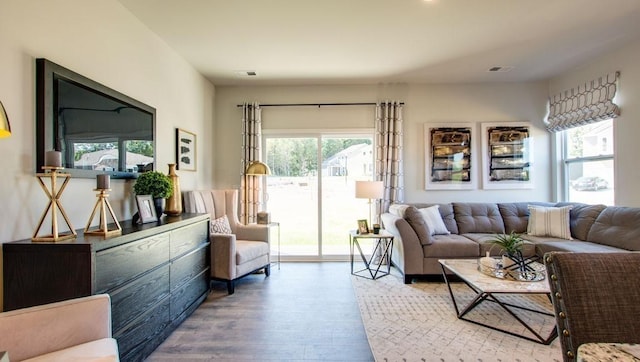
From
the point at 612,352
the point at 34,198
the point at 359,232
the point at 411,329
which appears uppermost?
the point at 34,198

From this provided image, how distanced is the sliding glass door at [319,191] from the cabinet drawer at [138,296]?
8.11 feet

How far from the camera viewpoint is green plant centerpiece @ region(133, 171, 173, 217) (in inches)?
97.0

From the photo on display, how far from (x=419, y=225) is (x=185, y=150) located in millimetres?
3062

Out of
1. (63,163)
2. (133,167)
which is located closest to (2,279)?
(63,163)

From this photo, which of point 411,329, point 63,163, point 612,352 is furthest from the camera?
point 411,329

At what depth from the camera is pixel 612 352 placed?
0.73 meters

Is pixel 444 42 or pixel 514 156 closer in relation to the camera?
pixel 444 42

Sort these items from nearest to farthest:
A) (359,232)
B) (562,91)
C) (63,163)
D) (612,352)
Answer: (612,352), (63,163), (359,232), (562,91)

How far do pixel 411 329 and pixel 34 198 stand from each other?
2.82 metres

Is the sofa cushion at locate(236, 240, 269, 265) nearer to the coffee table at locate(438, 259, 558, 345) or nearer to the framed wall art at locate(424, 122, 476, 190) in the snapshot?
the coffee table at locate(438, 259, 558, 345)

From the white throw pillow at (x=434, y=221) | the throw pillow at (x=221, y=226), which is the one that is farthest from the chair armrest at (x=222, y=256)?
the white throw pillow at (x=434, y=221)

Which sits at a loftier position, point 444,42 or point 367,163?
point 444,42

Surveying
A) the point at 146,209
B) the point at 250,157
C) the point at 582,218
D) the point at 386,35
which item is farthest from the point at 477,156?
the point at 146,209

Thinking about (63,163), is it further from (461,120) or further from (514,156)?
(514,156)
